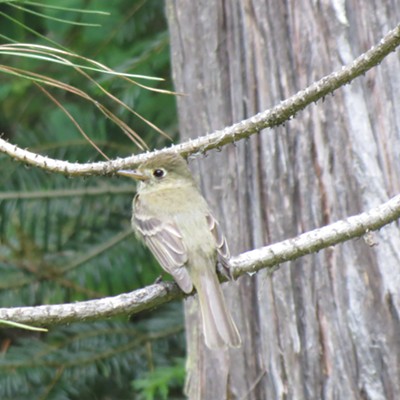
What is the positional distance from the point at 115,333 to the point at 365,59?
2.66m

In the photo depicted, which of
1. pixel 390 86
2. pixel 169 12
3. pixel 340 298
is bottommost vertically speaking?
pixel 340 298

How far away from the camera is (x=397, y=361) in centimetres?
365

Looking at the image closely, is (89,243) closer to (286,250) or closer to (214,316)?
(214,316)

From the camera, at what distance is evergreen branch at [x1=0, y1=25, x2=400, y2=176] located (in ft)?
9.02

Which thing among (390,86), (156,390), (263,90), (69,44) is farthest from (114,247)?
(390,86)

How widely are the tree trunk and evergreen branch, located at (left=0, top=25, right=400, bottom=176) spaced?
0.79 meters

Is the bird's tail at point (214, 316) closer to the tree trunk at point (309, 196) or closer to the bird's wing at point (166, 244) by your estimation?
the bird's wing at point (166, 244)

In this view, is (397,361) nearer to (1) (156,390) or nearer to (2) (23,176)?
(1) (156,390)

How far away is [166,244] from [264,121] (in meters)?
0.92

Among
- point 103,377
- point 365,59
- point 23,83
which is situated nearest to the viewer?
point 365,59

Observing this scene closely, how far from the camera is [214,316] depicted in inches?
138

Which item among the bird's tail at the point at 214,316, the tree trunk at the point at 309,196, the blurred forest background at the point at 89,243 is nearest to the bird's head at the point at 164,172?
the tree trunk at the point at 309,196

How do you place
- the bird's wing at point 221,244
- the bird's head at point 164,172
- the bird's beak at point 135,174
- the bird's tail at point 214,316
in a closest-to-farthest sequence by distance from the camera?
the bird's wing at point 221,244 < the bird's tail at point 214,316 < the bird's beak at point 135,174 < the bird's head at point 164,172

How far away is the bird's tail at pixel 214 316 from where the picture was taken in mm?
3434
